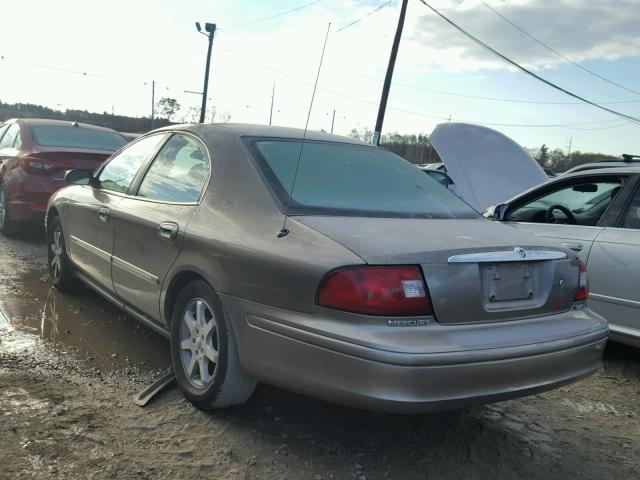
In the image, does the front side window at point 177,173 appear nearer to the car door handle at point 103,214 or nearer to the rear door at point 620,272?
the car door handle at point 103,214


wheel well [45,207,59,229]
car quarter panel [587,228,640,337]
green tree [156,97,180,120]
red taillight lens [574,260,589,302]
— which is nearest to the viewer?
red taillight lens [574,260,589,302]

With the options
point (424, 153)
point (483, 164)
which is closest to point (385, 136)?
point (424, 153)

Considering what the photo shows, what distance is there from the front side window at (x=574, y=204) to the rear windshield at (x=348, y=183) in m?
1.61

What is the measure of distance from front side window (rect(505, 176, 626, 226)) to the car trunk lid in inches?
73.1

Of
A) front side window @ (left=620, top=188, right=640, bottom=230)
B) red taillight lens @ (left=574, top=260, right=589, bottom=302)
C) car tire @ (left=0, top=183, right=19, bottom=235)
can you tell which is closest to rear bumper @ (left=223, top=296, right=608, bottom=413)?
red taillight lens @ (left=574, top=260, right=589, bottom=302)

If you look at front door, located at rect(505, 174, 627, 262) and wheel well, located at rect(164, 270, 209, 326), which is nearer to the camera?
wheel well, located at rect(164, 270, 209, 326)

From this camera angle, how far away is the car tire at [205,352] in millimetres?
2846

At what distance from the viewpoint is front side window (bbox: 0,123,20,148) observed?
7704mm

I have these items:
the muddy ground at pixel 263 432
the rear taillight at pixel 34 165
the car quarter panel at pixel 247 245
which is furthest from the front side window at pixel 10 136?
the car quarter panel at pixel 247 245

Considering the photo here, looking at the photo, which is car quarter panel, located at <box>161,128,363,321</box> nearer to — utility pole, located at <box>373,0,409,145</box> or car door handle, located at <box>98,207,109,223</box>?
car door handle, located at <box>98,207,109,223</box>

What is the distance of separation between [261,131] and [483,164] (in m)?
4.49

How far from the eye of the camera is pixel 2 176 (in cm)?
741

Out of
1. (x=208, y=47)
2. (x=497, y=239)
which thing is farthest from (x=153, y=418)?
(x=208, y=47)

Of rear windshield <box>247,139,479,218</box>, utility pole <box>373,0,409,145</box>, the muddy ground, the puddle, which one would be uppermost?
utility pole <box>373,0,409,145</box>
